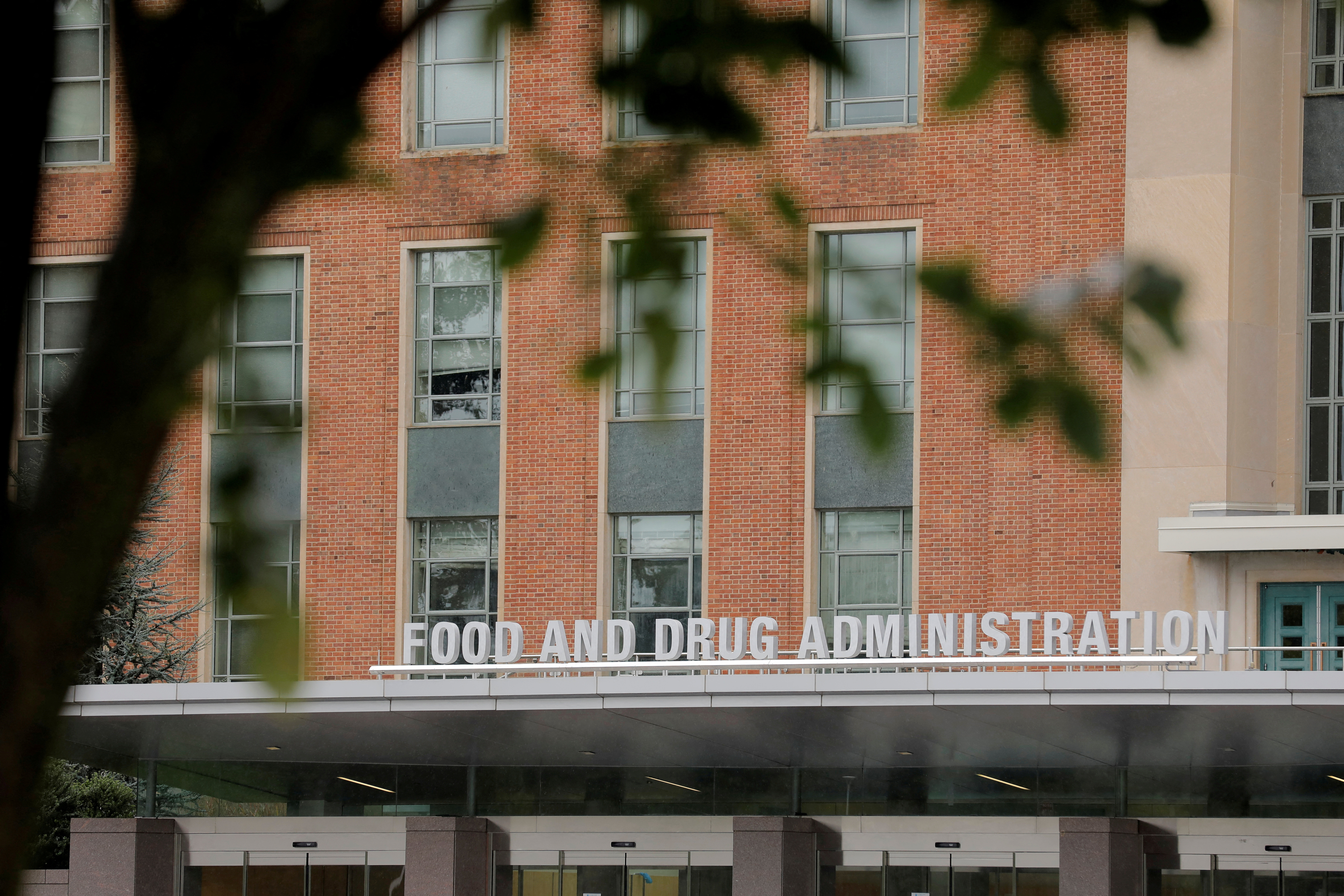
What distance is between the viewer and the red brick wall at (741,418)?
2945 cm

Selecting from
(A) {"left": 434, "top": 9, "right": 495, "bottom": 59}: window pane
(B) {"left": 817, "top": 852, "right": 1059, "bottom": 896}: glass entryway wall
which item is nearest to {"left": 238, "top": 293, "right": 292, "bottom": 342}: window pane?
(B) {"left": 817, "top": 852, "right": 1059, "bottom": 896}: glass entryway wall

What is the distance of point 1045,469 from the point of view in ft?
96.7

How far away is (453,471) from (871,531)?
670cm

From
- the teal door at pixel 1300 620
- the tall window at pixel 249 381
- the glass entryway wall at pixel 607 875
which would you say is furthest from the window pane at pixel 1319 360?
the tall window at pixel 249 381

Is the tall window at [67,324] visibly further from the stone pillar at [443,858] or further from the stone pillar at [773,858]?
the stone pillar at [443,858]

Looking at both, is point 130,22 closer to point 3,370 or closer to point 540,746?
point 3,370

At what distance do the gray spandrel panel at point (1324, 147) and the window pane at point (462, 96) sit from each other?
489 inches

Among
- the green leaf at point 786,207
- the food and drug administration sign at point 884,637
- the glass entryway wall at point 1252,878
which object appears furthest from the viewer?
the glass entryway wall at point 1252,878


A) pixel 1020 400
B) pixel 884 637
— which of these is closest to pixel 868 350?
pixel 1020 400

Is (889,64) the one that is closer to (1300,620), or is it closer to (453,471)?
(453,471)

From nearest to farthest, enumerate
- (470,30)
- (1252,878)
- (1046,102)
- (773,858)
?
1. (1046,102)
2. (470,30)
3. (1252,878)
4. (773,858)

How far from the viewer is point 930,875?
2717cm

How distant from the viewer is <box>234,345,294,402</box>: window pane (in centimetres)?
283

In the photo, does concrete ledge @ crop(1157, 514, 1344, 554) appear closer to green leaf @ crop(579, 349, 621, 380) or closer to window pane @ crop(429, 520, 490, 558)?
window pane @ crop(429, 520, 490, 558)
